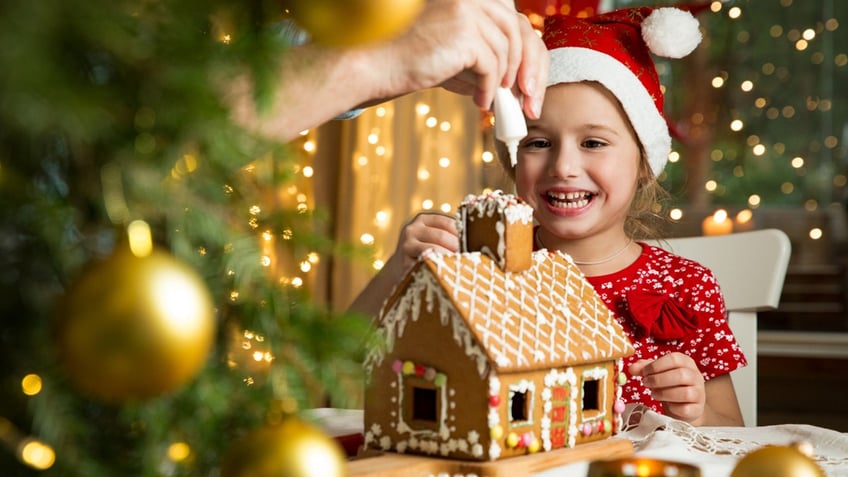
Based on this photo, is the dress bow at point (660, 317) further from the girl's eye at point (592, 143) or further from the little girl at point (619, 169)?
the girl's eye at point (592, 143)

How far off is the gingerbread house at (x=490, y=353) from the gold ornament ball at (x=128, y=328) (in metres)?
0.46

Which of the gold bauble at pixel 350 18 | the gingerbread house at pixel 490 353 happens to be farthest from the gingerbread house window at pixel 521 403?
the gold bauble at pixel 350 18

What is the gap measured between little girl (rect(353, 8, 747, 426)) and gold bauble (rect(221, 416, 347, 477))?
1130mm

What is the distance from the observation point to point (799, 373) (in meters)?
4.15

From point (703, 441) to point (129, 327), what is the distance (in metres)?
0.75

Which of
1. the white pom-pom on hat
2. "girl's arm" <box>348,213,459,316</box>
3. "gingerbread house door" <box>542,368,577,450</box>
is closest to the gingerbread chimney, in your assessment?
"gingerbread house door" <box>542,368,577,450</box>

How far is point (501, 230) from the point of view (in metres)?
0.96

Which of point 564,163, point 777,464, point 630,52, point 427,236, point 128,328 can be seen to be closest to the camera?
point 128,328

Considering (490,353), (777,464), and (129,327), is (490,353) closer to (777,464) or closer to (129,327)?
(777,464)

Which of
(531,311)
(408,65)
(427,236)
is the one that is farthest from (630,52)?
(408,65)

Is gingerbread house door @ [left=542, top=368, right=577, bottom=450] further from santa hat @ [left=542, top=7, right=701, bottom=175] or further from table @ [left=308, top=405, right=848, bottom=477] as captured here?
santa hat @ [left=542, top=7, right=701, bottom=175]

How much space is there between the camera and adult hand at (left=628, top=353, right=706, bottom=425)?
1286 mm

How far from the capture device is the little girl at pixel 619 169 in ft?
5.37

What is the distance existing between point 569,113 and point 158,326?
1.29 meters
